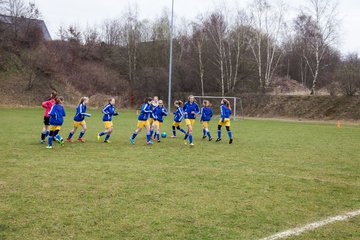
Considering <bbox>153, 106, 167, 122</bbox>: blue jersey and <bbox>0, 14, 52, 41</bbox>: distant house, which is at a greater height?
<bbox>0, 14, 52, 41</bbox>: distant house

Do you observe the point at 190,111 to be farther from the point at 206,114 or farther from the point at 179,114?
the point at 206,114

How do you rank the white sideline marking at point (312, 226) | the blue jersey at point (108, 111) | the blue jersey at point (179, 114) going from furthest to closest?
the blue jersey at point (179, 114)
the blue jersey at point (108, 111)
the white sideline marking at point (312, 226)

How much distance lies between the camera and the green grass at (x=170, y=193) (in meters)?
5.18

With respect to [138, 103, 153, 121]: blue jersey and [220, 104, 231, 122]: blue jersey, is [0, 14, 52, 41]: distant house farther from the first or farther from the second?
[220, 104, 231, 122]: blue jersey

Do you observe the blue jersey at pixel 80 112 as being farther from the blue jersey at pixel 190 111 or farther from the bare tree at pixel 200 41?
the bare tree at pixel 200 41

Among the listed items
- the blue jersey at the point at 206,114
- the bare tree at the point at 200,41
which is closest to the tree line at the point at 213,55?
the bare tree at the point at 200,41

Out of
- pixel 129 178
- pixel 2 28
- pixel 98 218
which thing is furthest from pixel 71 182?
pixel 2 28

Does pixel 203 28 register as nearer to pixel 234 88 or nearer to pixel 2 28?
pixel 234 88

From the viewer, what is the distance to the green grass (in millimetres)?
5176

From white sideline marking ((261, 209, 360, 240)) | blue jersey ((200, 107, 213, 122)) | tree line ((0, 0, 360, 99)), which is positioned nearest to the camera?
A: white sideline marking ((261, 209, 360, 240))

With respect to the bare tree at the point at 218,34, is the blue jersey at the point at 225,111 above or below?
below

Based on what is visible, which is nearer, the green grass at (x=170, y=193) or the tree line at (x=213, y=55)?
the green grass at (x=170, y=193)

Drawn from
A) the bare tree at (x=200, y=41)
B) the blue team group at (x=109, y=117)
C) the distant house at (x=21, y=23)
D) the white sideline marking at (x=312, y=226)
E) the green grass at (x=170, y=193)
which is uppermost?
the distant house at (x=21, y=23)

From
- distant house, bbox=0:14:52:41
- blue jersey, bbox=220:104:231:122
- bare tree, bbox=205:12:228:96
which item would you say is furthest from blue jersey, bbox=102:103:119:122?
distant house, bbox=0:14:52:41
